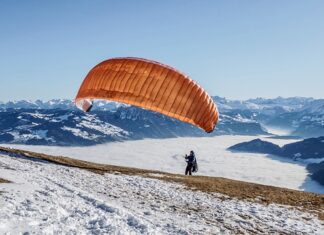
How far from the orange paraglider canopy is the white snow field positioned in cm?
402

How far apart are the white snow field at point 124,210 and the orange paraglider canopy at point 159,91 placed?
4.02 meters

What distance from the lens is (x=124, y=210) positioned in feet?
50.7

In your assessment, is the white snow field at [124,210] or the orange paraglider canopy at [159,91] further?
the orange paraglider canopy at [159,91]

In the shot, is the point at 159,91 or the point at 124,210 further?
the point at 159,91

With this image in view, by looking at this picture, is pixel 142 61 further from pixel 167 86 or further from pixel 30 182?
pixel 30 182

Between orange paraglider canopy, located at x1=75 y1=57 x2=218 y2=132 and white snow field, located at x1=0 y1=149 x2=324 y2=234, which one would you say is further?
orange paraglider canopy, located at x1=75 y1=57 x2=218 y2=132

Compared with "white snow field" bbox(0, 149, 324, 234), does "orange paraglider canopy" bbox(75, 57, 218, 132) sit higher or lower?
higher

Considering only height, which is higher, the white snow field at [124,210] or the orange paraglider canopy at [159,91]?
the orange paraglider canopy at [159,91]

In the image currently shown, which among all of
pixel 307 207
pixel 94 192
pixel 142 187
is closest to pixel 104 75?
pixel 94 192

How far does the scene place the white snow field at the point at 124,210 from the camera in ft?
42.2

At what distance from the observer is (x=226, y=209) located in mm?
18938

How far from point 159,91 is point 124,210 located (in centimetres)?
527

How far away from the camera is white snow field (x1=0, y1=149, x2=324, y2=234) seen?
12.9 metres

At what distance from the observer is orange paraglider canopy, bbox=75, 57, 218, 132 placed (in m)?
17.5
